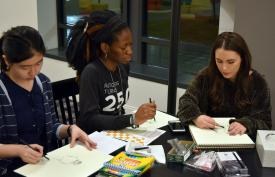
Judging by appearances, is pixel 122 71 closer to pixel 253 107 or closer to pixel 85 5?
pixel 253 107

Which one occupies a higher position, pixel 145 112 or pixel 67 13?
pixel 67 13

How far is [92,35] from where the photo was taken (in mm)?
1838

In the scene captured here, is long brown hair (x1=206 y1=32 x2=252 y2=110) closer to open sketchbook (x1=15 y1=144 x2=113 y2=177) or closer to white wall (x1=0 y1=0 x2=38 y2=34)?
open sketchbook (x1=15 y1=144 x2=113 y2=177)

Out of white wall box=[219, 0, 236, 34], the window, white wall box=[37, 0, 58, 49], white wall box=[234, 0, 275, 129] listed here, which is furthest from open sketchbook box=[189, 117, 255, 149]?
white wall box=[37, 0, 58, 49]

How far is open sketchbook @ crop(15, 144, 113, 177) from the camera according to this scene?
1240 millimetres

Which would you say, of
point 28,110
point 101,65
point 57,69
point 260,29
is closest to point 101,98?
point 101,65

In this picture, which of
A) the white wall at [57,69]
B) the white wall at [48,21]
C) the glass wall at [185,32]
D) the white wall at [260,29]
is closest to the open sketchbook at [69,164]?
the white wall at [260,29]

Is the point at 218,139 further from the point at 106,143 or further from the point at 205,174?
the point at 106,143

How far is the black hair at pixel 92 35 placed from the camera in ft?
5.91

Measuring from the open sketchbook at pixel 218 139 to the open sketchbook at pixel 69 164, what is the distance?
1.30 feet

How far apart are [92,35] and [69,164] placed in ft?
2.51

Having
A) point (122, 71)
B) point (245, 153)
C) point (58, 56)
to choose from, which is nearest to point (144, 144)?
point (245, 153)

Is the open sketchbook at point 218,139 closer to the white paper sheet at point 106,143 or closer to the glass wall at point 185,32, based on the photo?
the white paper sheet at point 106,143

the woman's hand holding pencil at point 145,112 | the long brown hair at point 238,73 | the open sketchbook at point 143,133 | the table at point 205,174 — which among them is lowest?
the table at point 205,174
